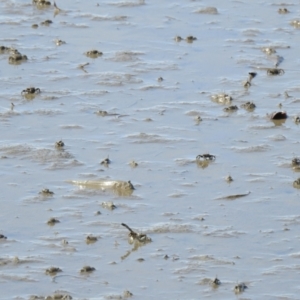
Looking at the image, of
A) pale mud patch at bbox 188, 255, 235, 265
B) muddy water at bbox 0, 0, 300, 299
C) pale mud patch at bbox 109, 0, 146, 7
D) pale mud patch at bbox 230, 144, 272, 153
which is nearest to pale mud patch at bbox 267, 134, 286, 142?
muddy water at bbox 0, 0, 300, 299

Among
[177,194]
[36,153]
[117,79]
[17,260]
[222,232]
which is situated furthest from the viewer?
[117,79]

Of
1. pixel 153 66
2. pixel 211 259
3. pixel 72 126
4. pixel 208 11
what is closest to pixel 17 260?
pixel 211 259

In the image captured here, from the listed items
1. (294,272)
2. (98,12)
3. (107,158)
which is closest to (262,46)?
(98,12)

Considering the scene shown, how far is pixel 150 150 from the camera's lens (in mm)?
9789

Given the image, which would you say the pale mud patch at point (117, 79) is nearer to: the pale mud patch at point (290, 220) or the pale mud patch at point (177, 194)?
the pale mud patch at point (177, 194)

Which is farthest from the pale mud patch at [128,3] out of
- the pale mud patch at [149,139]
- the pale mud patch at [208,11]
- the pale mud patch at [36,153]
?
the pale mud patch at [36,153]

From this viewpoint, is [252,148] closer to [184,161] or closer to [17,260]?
[184,161]

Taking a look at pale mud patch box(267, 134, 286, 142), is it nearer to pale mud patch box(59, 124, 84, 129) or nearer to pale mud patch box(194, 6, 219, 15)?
pale mud patch box(59, 124, 84, 129)

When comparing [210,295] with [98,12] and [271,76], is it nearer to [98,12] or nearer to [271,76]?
[271,76]

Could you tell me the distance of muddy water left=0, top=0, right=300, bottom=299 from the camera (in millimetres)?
7906

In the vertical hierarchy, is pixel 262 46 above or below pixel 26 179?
above

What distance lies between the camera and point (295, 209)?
8.80 metres

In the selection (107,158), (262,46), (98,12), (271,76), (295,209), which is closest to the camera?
(295,209)

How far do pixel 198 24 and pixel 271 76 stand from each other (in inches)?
71.8
